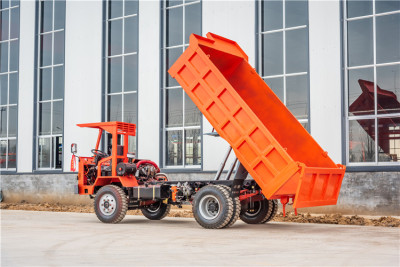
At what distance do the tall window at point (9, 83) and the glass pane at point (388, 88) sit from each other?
15589 mm

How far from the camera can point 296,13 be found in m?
17.4

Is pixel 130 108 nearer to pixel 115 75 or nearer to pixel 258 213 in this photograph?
pixel 115 75

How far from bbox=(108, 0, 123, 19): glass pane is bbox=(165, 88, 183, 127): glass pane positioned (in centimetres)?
404

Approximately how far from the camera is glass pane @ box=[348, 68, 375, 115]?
15859 mm

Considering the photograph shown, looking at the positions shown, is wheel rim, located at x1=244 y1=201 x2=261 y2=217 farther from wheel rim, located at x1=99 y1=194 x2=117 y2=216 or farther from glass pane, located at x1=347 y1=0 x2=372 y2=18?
glass pane, located at x1=347 y1=0 x2=372 y2=18

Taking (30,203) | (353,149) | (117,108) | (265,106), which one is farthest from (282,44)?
(30,203)

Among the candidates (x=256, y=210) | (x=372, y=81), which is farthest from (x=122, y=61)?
(x=256, y=210)

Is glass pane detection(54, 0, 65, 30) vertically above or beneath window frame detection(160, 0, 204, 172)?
above

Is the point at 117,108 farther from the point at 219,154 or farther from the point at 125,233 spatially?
the point at 125,233

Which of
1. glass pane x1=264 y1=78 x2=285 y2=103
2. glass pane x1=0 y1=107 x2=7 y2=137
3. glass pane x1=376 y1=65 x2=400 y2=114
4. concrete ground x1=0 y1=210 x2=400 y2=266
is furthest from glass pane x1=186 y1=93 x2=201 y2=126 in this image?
glass pane x1=0 y1=107 x2=7 y2=137

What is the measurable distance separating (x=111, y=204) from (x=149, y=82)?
800 cm

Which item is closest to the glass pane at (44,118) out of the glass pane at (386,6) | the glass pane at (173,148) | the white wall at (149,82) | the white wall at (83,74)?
the white wall at (83,74)

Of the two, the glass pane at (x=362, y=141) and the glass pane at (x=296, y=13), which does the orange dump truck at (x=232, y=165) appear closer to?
the glass pane at (x=362, y=141)

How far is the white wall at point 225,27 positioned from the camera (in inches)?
711
